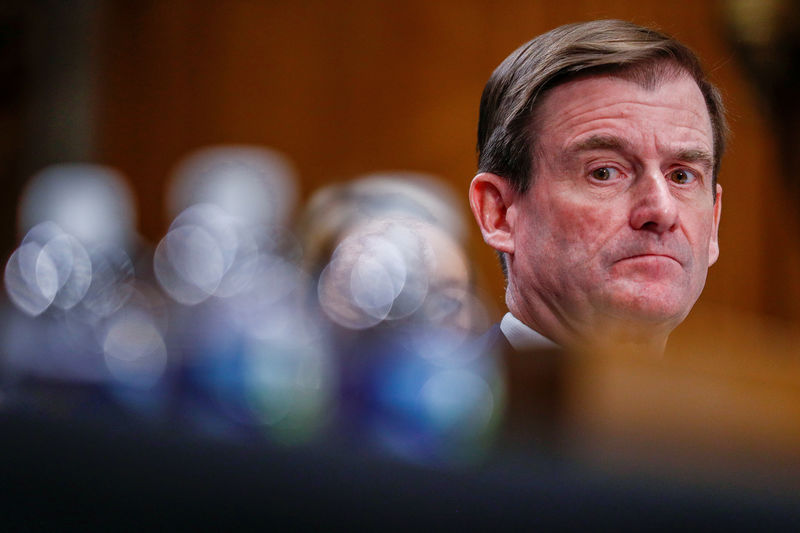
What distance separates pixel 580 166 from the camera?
0.33 m

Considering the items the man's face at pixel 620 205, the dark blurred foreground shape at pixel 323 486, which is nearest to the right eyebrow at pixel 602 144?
the man's face at pixel 620 205

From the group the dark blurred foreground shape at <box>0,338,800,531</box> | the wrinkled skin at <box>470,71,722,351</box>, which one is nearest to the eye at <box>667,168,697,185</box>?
the wrinkled skin at <box>470,71,722,351</box>

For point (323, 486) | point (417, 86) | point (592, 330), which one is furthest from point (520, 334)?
point (417, 86)

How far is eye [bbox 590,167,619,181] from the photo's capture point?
324mm

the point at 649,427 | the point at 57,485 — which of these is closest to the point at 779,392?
the point at 649,427

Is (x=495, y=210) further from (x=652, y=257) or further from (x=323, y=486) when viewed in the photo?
(x=323, y=486)

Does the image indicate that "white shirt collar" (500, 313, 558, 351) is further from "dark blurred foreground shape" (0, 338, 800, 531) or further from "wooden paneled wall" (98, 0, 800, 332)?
"dark blurred foreground shape" (0, 338, 800, 531)

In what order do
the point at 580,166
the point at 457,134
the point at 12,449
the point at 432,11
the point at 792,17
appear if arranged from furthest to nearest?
1. the point at 792,17
2. the point at 432,11
3. the point at 457,134
4. the point at 580,166
5. the point at 12,449

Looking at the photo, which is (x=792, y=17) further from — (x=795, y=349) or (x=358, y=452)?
(x=358, y=452)

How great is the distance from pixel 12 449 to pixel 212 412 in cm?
4

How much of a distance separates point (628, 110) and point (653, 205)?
1.3 inches

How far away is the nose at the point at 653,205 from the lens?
310mm

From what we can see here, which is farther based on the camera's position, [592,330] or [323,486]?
[592,330]

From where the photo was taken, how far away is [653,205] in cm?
31
